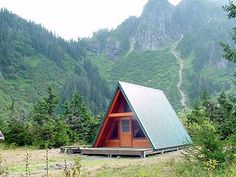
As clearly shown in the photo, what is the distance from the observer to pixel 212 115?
89.3ft

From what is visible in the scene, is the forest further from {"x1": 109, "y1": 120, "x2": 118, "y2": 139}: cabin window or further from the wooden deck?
{"x1": 109, "y1": 120, "x2": 118, "y2": 139}: cabin window

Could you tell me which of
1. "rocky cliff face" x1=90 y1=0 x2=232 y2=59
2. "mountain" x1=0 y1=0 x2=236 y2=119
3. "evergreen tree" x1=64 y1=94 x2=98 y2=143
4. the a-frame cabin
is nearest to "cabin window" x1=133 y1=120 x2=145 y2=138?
the a-frame cabin

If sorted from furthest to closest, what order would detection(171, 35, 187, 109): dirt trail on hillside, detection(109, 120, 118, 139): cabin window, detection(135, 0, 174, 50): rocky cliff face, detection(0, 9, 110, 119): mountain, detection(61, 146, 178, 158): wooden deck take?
detection(135, 0, 174, 50): rocky cliff face
detection(171, 35, 187, 109): dirt trail on hillside
detection(0, 9, 110, 119): mountain
detection(109, 120, 118, 139): cabin window
detection(61, 146, 178, 158): wooden deck

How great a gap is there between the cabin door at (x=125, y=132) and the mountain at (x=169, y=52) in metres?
68.8

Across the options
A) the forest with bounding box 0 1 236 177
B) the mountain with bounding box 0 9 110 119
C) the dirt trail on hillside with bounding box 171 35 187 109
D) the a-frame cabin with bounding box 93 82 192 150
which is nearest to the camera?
the forest with bounding box 0 1 236 177

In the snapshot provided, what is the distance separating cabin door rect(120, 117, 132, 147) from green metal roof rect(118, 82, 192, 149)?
1.39 metres

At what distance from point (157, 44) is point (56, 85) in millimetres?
75908

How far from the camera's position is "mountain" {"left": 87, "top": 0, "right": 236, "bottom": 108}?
10869 centimetres

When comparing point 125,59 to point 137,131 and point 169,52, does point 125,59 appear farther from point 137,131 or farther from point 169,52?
point 137,131

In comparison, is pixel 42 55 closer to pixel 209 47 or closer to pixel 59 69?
pixel 59 69

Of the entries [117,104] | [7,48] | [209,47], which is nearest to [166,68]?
[209,47]

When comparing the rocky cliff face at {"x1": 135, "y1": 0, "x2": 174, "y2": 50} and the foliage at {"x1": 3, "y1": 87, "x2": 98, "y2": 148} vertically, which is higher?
the rocky cliff face at {"x1": 135, "y1": 0, "x2": 174, "y2": 50}

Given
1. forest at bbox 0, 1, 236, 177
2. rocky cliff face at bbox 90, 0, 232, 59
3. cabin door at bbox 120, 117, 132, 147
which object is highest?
rocky cliff face at bbox 90, 0, 232, 59

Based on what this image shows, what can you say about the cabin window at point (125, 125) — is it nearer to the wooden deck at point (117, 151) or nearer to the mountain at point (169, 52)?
the wooden deck at point (117, 151)
